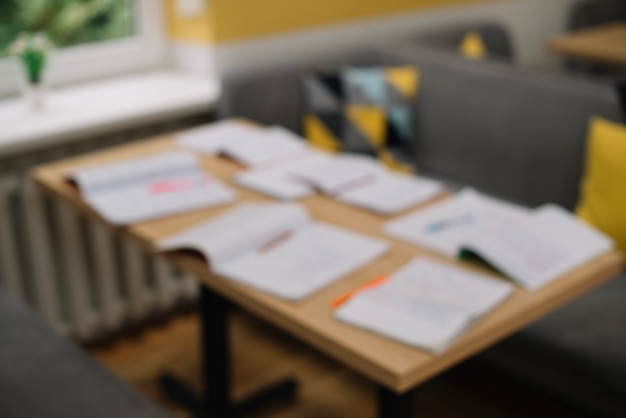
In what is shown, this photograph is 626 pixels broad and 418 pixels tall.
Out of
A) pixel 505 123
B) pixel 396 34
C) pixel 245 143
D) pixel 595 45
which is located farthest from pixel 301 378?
pixel 595 45

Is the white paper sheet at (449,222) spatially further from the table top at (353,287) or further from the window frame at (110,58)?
the window frame at (110,58)

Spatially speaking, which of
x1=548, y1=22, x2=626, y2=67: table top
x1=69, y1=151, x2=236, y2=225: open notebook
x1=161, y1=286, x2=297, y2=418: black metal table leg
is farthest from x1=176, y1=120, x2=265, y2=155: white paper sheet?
x1=548, y1=22, x2=626, y2=67: table top

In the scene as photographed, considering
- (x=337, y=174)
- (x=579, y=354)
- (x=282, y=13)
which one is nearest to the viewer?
(x=579, y=354)

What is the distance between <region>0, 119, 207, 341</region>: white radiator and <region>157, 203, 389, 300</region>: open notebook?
88 centimetres

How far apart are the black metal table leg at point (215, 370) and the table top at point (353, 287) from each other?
350 mm

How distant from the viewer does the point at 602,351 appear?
6.72 ft

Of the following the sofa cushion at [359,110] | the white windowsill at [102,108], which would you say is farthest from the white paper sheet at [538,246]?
the white windowsill at [102,108]

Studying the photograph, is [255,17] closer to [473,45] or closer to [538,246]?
[473,45]

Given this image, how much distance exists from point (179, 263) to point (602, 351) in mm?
1029

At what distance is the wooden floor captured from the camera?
2.51m

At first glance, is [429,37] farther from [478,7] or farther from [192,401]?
[192,401]

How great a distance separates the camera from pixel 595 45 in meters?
3.71

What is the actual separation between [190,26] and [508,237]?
165 cm

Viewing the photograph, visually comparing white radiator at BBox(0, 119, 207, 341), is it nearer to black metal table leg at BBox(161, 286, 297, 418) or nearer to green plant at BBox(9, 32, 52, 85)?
green plant at BBox(9, 32, 52, 85)
